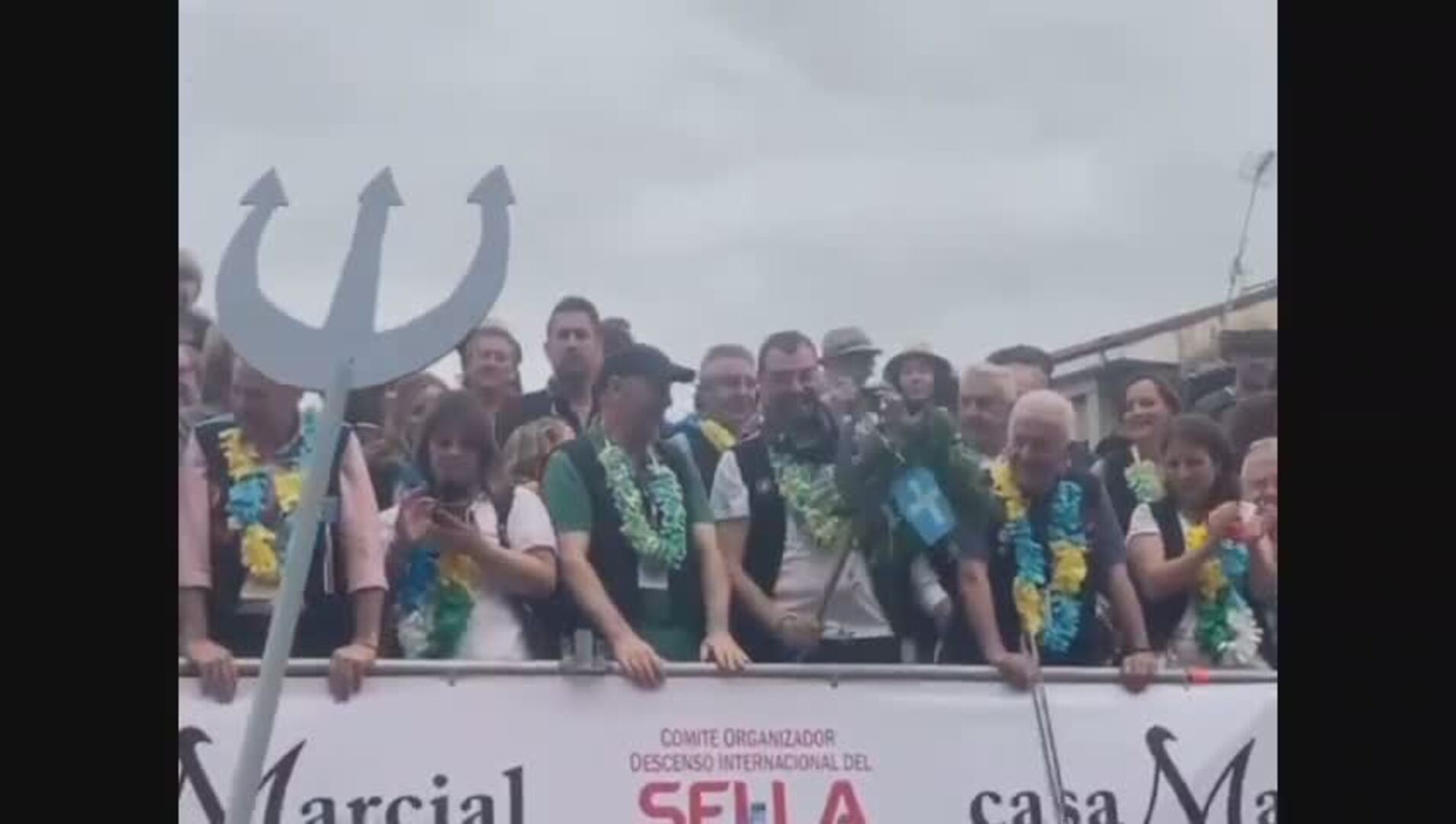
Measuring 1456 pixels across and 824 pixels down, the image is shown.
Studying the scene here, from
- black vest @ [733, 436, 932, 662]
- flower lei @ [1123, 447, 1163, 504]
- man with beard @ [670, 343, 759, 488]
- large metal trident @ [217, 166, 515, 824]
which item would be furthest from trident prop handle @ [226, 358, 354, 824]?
flower lei @ [1123, 447, 1163, 504]

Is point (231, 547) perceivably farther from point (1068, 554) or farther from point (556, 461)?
point (1068, 554)

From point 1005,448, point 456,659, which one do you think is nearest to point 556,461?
point 456,659

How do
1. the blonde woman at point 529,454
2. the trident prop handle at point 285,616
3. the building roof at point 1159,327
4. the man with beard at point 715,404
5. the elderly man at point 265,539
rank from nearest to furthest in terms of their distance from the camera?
the trident prop handle at point 285,616
the elderly man at point 265,539
the blonde woman at point 529,454
the man with beard at point 715,404
the building roof at point 1159,327

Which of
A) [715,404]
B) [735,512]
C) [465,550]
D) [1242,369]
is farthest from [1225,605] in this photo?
[465,550]

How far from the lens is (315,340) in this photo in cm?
623

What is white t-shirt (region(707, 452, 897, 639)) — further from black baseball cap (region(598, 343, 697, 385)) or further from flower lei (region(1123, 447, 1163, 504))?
flower lei (region(1123, 447, 1163, 504))

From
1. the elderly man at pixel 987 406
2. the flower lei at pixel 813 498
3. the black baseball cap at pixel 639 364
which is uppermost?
the black baseball cap at pixel 639 364

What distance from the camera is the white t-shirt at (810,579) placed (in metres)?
6.50

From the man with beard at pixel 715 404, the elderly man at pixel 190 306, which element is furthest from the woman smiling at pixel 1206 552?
the elderly man at pixel 190 306

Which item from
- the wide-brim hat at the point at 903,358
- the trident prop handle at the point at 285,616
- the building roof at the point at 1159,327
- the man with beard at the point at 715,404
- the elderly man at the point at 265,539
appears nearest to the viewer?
the trident prop handle at the point at 285,616

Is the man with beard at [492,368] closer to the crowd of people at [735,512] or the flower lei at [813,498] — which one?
the crowd of people at [735,512]

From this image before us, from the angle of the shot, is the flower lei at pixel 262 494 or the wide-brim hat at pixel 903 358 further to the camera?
the wide-brim hat at pixel 903 358

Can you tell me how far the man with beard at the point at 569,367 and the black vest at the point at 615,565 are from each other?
0.07 meters
